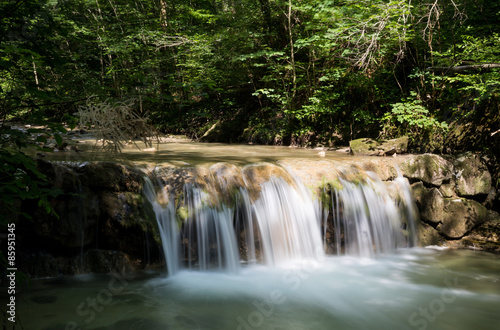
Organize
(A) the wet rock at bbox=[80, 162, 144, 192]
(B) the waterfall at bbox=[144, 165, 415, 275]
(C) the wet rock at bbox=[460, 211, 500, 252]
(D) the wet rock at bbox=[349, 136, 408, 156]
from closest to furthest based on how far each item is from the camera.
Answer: (A) the wet rock at bbox=[80, 162, 144, 192] < (B) the waterfall at bbox=[144, 165, 415, 275] < (C) the wet rock at bbox=[460, 211, 500, 252] < (D) the wet rock at bbox=[349, 136, 408, 156]

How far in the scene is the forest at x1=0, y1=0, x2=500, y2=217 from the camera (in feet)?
11.8

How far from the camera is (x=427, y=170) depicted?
6875 mm

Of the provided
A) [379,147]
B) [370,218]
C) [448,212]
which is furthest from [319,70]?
[370,218]

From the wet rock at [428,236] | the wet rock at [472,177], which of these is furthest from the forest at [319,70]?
the wet rock at [428,236]

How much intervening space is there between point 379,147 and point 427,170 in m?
1.65

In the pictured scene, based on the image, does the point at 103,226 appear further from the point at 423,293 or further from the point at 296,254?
the point at 423,293

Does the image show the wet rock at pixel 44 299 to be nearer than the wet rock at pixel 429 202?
Yes

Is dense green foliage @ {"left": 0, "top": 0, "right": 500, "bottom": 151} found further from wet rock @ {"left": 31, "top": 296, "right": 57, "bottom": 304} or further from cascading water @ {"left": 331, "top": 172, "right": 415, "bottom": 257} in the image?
cascading water @ {"left": 331, "top": 172, "right": 415, "bottom": 257}

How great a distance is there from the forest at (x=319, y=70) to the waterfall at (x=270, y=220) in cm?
162

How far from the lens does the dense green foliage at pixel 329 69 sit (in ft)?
22.1

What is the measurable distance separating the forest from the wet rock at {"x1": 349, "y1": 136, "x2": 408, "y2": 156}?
0.32 m

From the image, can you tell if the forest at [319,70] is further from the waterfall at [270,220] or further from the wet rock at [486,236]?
the waterfall at [270,220]

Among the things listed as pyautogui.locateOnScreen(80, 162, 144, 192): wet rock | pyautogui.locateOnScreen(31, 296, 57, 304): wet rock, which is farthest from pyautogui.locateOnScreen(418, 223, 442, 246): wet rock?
pyautogui.locateOnScreen(31, 296, 57, 304): wet rock

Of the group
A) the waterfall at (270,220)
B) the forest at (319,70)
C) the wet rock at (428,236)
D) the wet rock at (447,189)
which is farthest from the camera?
the wet rock at (447,189)
